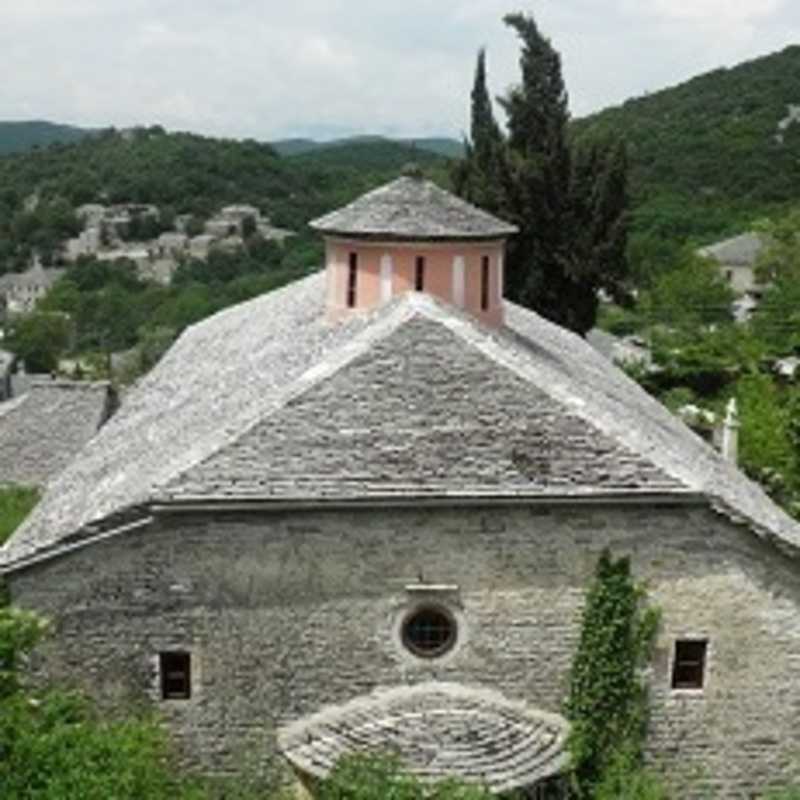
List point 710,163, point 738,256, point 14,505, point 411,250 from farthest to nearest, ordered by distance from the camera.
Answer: point 710,163, point 738,256, point 14,505, point 411,250

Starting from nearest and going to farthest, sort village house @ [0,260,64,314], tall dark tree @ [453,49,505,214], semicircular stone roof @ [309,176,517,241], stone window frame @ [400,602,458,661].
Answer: stone window frame @ [400,602,458,661]
semicircular stone roof @ [309,176,517,241]
tall dark tree @ [453,49,505,214]
village house @ [0,260,64,314]

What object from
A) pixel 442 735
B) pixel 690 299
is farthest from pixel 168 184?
pixel 442 735

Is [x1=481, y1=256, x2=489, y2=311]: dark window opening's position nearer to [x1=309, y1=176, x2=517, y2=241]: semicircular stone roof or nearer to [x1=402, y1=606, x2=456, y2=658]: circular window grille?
[x1=309, y1=176, x2=517, y2=241]: semicircular stone roof

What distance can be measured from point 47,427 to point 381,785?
80.2 ft

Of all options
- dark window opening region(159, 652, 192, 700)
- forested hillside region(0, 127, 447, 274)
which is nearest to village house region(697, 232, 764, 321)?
forested hillside region(0, 127, 447, 274)

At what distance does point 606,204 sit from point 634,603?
85.5 feet

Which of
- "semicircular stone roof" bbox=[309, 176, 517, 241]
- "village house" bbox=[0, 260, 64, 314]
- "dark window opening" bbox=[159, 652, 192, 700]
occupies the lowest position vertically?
"dark window opening" bbox=[159, 652, 192, 700]

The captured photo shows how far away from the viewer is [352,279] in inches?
807

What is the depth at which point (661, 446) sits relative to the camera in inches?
666

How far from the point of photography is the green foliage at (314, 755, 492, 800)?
13.1m

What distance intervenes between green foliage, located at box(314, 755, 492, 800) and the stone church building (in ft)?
1.25

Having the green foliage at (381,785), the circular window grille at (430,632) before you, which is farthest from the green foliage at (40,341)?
the green foliage at (381,785)

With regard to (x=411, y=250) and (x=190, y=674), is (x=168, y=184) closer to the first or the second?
(x=411, y=250)

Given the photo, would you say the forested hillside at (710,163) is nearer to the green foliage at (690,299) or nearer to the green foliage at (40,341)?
the green foliage at (690,299)
